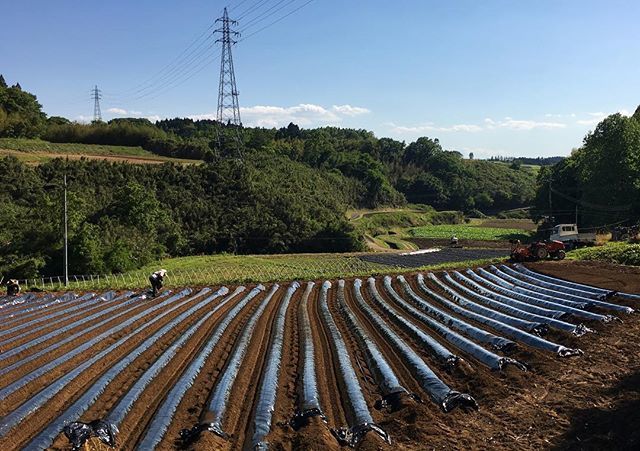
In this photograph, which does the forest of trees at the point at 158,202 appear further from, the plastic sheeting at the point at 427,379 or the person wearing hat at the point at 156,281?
the plastic sheeting at the point at 427,379

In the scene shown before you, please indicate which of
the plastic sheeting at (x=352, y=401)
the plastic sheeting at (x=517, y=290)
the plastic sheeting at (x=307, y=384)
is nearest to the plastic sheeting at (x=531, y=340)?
the plastic sheeting at (x=517, y=290)

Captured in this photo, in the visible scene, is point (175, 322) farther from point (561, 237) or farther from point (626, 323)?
point (561, 237)

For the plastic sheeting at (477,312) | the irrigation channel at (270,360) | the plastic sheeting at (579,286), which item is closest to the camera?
the irrigation channel at (270,360)

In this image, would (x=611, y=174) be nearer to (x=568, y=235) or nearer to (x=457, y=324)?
(x=568, y=235)

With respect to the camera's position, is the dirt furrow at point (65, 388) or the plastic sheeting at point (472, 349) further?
the plastic sheeting at point (472, 349)

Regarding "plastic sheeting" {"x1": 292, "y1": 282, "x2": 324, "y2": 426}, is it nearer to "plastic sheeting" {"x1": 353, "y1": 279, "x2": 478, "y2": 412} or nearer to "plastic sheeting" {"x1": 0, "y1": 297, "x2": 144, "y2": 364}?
"plastic sheeting" {"x1": 353, "y1": 279, "x2": 478, "y2": 412}

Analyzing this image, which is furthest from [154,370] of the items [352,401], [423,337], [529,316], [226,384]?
[529,316]
